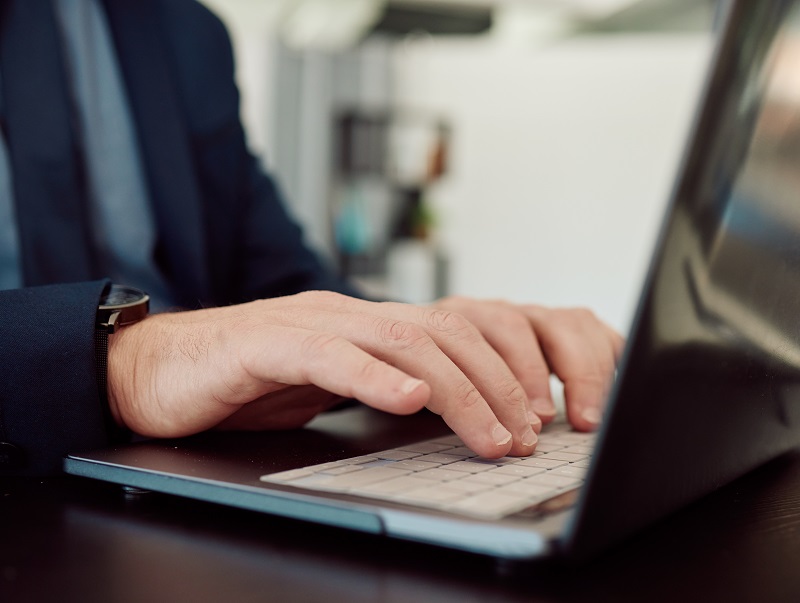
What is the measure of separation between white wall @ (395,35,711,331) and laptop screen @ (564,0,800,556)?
4.09m

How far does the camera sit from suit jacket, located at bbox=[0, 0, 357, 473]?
37.2 inches

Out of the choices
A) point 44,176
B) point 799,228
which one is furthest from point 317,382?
point 44,176

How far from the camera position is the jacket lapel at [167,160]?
1.07 metres

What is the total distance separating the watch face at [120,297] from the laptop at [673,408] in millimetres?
134

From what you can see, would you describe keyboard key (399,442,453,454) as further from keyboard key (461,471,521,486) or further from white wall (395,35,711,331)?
white wall (395,35,711,331)

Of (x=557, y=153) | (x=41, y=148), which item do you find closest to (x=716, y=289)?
(x=41, y=148)

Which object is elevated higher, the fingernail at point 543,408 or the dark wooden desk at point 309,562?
the dark wooden desk at point 309,562

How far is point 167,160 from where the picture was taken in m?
1.07

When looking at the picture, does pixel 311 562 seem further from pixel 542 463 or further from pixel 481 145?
pixel 481 145

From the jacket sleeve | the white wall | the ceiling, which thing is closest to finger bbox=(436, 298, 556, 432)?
the jacket sleeve

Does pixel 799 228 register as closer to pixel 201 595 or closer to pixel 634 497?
pixel 634 497

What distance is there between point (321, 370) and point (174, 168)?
70cm

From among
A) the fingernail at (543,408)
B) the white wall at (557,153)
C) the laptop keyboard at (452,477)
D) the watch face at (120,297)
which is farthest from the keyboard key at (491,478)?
the white wall at (557,153)

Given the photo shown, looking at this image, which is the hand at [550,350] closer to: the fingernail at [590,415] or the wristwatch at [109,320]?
the fingernail at [590,415]
